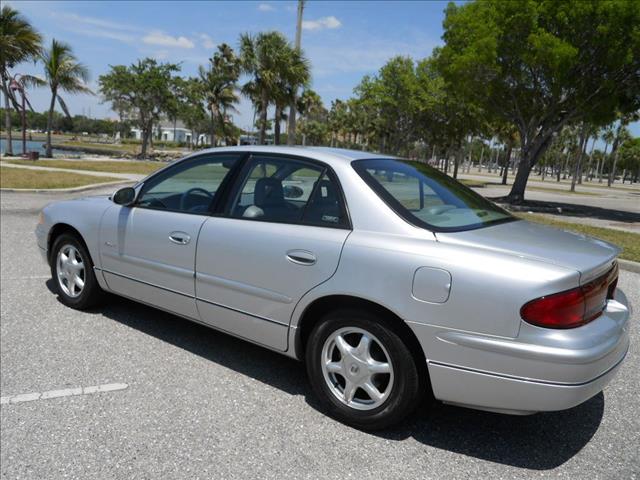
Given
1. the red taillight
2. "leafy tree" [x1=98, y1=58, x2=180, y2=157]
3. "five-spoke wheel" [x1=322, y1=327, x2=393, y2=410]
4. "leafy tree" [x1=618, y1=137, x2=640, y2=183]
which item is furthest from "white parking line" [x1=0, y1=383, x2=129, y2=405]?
"leafy tree" [x1=618, y1=137, x2=640, y2=183]

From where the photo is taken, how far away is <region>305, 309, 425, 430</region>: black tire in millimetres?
2688

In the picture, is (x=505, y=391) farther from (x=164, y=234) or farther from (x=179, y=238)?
(x=164, y=234)

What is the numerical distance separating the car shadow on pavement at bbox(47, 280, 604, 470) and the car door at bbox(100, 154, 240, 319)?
544 mm

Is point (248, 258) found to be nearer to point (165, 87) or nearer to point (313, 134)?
point (165, 87)

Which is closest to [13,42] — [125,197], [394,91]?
[394,91]

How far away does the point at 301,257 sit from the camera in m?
3.00

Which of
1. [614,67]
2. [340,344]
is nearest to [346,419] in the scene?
[340,344]

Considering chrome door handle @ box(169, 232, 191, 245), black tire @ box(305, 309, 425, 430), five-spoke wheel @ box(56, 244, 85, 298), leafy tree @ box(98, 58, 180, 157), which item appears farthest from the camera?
leafy tree @ box(98, 58, 180, 157)

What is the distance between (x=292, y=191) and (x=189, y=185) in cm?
105

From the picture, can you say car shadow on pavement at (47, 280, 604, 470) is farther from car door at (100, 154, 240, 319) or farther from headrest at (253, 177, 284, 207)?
headrest at (253, 177, 284, 207)

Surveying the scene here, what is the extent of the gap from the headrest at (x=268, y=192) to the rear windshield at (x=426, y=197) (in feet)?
1.98

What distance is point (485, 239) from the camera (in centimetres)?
277

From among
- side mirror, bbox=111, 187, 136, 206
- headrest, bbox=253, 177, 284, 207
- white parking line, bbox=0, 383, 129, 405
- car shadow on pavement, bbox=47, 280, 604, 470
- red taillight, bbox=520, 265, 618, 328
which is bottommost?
white parking line, bbox=0, 383, 129, 405

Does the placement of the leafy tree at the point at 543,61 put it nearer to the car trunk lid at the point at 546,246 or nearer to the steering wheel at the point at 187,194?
the car trunk lid at the point at 546,246
